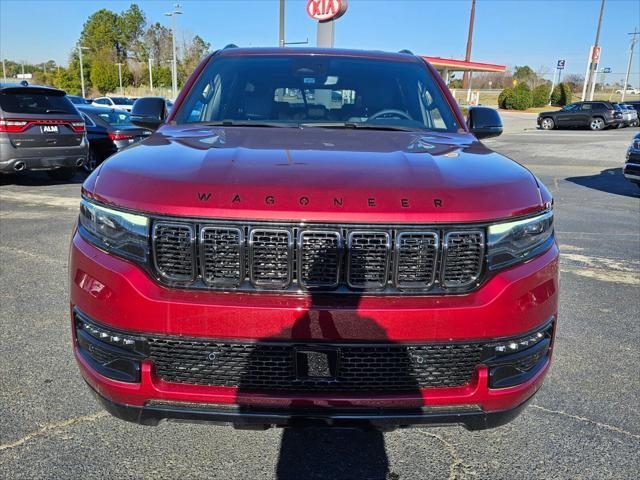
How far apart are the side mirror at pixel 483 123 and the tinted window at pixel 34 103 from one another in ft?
27.3

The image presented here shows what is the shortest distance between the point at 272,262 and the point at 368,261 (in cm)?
35

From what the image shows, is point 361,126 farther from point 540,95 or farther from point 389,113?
point 540,95

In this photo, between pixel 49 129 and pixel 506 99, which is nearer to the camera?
pixel 49 129

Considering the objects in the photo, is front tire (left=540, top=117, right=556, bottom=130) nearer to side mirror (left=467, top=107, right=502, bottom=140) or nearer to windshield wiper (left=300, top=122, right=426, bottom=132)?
side mirror (left=467, top=107, right=502, bottom=140)

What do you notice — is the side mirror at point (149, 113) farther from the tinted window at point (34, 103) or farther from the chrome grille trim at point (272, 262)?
the tinted window at point (34, 103)

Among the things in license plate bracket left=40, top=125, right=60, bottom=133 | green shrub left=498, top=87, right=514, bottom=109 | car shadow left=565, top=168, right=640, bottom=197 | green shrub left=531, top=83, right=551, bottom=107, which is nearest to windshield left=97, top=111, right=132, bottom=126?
license plate bracket left=40, top=125, right=60, bottom=133

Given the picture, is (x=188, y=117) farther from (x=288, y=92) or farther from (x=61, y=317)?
(x=61, y=317)

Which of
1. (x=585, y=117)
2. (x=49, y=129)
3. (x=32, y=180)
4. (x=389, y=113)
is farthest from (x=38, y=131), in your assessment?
(x=585, y=117)

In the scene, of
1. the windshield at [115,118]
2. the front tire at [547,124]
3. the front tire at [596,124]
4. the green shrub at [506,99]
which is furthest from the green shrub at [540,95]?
the windshield at [115,118]

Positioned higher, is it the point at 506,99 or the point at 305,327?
the point at 305,327

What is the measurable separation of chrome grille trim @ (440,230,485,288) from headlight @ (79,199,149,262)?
110 centimetres

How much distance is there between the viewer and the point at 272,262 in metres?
1.97

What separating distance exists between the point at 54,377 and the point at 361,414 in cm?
204

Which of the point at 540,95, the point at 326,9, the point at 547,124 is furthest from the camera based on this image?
the point at 540,95
